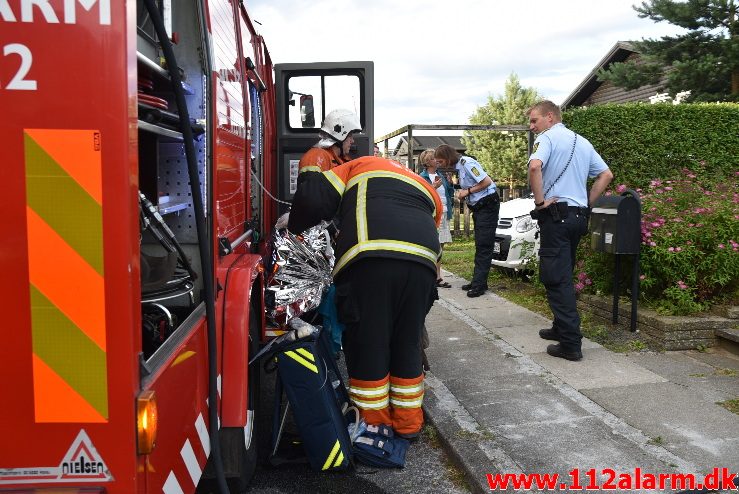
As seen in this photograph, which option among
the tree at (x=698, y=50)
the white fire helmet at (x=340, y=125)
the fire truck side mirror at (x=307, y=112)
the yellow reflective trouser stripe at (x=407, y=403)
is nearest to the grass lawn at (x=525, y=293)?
the yellow reflective trouser stripe at (x=407, y=403)

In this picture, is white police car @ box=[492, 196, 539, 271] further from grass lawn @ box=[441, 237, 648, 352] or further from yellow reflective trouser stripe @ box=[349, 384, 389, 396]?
yellow reflective trouser stripe @ box=[349, 384, 389, 396]

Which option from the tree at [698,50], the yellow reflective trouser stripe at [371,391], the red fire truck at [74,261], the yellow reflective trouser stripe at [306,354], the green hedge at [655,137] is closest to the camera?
the red fire truck at [74,261]

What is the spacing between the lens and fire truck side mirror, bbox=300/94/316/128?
5.87 metres

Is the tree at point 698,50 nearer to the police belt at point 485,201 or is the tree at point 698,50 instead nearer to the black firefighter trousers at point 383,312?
the police belt at point 485,201

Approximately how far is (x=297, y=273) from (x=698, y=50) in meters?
14.2

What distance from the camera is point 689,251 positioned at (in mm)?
5598

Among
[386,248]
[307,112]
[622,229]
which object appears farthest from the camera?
[307,112]

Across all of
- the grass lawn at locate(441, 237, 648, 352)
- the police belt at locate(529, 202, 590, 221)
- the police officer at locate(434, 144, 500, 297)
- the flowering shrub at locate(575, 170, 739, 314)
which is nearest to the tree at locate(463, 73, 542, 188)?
the grass lawn at locate(441, 237, 648, 352)

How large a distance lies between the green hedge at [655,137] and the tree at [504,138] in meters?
31.5

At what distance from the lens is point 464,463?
3.39 metres

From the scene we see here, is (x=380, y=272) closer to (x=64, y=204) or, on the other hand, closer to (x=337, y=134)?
(x=337, y=134)

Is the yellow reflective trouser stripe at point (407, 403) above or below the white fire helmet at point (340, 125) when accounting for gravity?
below

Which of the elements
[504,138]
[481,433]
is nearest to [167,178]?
[481,433]

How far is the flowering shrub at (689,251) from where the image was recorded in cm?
561
